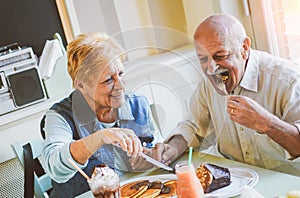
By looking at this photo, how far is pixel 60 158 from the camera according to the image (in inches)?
60.6

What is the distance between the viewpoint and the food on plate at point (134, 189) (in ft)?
4.57

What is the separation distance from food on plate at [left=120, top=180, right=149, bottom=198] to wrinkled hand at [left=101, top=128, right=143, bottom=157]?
0.13 m

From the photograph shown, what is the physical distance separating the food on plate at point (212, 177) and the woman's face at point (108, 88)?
0.45 metres

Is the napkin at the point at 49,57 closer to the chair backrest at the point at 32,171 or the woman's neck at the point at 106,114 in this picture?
the chair backrest at the point at 32,171

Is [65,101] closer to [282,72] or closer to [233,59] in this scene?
[233,59]

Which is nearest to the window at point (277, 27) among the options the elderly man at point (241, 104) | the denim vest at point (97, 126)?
the elderly man at point (241, 104)

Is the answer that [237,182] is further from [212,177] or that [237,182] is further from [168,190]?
[168,190]

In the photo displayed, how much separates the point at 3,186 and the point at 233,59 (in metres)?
1.48

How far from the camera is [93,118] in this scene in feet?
5.49

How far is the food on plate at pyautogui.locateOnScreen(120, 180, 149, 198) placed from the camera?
1392 millimetres

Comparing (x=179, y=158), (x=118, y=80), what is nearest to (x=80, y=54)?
(x=118, y=80)

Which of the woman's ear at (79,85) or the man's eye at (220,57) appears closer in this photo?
the man's eye at (220,57)

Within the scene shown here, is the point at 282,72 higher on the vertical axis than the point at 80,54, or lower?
lower

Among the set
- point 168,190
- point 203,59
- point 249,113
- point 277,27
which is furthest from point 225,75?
point 277,27
